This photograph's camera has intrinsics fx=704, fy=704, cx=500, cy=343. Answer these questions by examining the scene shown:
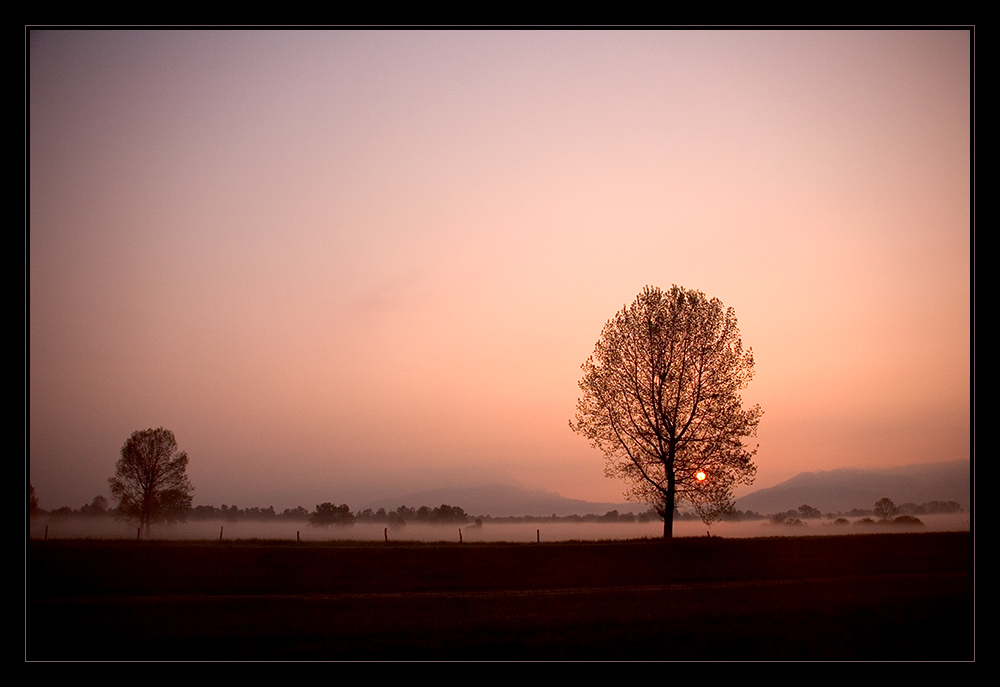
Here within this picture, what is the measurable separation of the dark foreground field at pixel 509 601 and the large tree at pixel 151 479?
36.8 m

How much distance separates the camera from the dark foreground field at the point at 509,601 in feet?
64.4

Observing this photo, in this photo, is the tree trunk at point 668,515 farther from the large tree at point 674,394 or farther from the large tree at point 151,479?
the large tree at point 151,479

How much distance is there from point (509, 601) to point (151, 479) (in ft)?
198

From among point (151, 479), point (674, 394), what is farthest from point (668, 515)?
point (151, 479)

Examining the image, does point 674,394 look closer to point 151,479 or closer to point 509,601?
point 509,601

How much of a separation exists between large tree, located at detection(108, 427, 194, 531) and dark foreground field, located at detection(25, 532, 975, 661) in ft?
121

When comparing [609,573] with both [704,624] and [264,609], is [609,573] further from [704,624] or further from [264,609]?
[264,609]

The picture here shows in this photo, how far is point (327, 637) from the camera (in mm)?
20156

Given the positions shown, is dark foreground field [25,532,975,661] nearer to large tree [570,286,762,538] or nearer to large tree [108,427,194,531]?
large tree [570,286,762,538]

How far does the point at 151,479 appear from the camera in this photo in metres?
73.2

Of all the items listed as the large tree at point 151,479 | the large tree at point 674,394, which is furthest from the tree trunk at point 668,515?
the large tree at point 151,479

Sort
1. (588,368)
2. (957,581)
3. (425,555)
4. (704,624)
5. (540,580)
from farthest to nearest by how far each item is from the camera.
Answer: (588,368)
(425,555)
(540,580)
(957,581)
(704,624)
